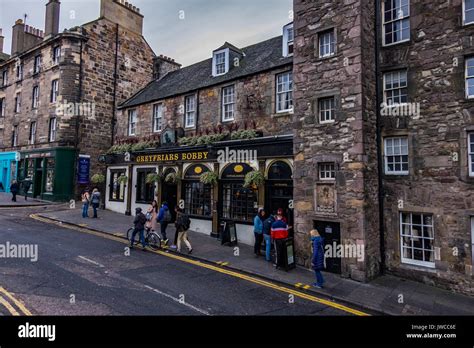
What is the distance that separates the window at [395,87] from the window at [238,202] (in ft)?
22.3

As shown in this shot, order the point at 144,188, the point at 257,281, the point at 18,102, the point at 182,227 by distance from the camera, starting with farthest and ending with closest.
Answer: the point at 18,102 → the point at 144,188 → the point at 182,227 → the point at 257,281

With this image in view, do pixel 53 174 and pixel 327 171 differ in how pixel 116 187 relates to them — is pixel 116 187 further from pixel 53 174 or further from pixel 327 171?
pixel 327 171

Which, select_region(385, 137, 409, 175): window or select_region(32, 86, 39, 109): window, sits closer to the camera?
select_region(385, 137, 409, 175): window

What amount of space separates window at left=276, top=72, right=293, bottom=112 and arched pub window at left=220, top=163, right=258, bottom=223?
3396 mm

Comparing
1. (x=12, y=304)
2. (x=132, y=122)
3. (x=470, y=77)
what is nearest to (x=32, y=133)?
(x=132, y=122)

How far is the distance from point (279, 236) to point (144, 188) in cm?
1172

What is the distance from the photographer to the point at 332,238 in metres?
10.6

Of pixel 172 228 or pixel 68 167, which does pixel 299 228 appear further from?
pixel 68 167

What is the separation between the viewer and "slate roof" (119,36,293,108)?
1555 centimetres

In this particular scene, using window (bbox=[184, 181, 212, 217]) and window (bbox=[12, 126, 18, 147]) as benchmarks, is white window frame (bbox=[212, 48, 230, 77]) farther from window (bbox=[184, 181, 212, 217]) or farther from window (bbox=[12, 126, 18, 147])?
window (bbox=[12, 126, 18, 147])

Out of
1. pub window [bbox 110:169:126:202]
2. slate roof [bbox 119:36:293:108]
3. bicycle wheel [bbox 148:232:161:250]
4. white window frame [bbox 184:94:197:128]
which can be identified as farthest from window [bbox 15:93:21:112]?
bicycle wheel [bbox 148:232:161:250]

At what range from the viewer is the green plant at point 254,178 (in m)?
13.0

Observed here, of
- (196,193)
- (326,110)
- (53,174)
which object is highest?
(326,110)

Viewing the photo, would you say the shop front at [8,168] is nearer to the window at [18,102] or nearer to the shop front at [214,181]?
the window at [18,102]
